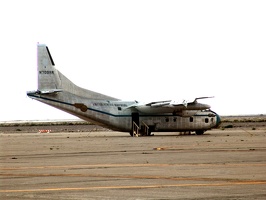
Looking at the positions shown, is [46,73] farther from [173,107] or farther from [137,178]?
[137,178]

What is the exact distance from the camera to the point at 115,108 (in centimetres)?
6322

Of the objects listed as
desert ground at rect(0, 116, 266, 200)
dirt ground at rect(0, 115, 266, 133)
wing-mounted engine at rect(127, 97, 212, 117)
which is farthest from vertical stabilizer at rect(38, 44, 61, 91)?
desert ground at rect(0, 116, 266, 200)

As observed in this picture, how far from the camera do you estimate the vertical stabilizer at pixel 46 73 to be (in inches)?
2352

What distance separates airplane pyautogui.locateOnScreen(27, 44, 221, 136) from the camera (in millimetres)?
59781

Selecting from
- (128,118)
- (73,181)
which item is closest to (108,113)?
(128,118)

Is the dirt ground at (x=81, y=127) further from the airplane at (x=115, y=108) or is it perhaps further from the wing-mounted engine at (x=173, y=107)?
the wing-mounted engine at (x=173, y=107)

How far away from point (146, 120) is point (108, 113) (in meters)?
4.64

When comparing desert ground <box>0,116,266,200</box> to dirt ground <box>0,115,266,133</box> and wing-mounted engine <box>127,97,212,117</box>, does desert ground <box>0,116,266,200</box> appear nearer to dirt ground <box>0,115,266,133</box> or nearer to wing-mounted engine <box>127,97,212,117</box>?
wing-mounted engine <box>127,97,212,117</box>

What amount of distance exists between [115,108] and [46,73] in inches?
302

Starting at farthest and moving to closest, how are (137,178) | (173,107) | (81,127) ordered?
(81,127) < (173,107) < (137,178)

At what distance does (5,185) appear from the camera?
16.8 meters

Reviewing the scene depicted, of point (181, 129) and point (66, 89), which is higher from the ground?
point (66, 89)

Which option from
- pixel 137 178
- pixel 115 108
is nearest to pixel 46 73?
pixel 115 108

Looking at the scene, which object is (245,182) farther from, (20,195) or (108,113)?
(108,113)
